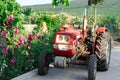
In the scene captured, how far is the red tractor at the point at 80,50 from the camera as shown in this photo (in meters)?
9.62

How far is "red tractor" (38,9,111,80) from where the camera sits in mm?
9617

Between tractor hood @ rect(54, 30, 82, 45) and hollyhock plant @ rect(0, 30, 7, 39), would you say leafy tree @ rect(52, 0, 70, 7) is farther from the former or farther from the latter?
hollyhock plant @ rect(0, 30, 7, 39)

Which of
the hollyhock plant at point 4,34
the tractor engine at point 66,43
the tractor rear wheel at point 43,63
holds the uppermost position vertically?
the hollyhock plant at point 4,34

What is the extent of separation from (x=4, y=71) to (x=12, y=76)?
232 mm

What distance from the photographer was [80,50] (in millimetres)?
10320

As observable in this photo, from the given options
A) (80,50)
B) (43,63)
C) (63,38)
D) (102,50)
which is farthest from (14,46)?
(102,50)

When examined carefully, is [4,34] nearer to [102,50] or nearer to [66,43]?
[66,43]

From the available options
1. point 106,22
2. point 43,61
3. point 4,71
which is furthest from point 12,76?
point 106,22

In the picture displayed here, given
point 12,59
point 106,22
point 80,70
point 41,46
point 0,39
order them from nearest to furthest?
point 0,39 < point 12,59 < point 80,70 < point 41,46 < point 106,22

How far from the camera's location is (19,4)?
458 inches

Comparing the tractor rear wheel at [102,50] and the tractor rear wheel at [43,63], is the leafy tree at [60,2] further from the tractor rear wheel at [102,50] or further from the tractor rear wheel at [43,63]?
the tractor rear wheel at [102,50]

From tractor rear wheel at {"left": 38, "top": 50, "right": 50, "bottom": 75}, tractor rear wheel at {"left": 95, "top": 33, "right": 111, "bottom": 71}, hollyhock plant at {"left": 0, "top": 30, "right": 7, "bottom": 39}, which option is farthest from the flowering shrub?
tractor rear wheel at {"left": 95, "top": 33, "right": 111, "bottom": 71}

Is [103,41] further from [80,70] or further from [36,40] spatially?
[36,40]

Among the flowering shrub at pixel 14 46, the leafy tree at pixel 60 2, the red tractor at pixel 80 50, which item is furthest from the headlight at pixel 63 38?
the leafy tree at pixel 60 2
